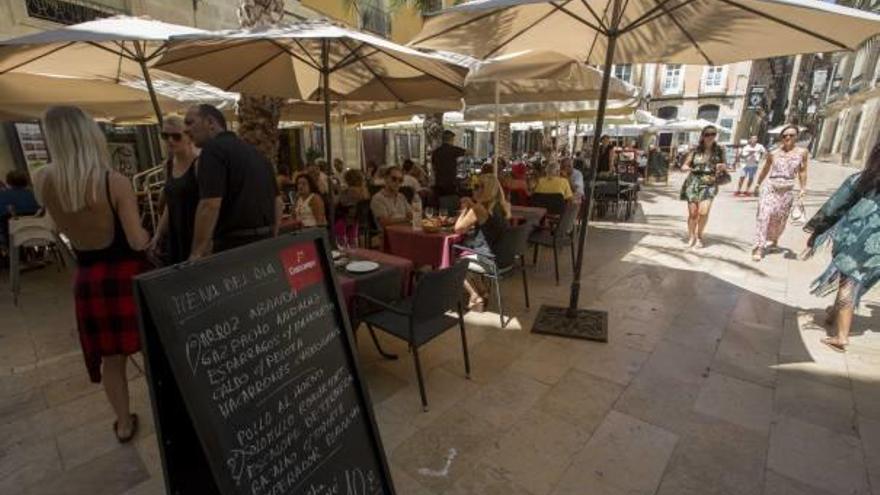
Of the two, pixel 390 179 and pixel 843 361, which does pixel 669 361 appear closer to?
pixel 843 361

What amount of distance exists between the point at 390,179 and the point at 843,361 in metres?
4.54

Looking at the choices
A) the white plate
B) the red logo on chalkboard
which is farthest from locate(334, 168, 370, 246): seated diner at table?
the red logo on chalkboard

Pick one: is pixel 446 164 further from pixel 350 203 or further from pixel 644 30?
pixel 644 30

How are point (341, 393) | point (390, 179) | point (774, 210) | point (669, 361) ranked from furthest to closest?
1. point (774, 210)
2. point (390, 179)
3. point (669, 361)
4. point (341, 393)

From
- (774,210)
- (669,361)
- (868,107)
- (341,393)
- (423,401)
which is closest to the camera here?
(341,393)

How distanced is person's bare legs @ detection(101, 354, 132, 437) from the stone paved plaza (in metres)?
0.11

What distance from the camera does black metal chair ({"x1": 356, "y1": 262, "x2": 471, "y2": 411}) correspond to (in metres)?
2.57

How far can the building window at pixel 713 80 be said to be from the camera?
2916cm

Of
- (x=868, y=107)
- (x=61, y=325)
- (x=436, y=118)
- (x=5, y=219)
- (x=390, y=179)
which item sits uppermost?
(x=868, y=107)

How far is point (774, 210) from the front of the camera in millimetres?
5793

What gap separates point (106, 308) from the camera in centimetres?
222

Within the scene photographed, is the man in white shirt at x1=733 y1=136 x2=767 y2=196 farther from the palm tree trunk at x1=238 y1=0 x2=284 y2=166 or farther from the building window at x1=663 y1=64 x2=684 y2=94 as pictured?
the building window at x1=663 y1=64 x2=684 y2=94

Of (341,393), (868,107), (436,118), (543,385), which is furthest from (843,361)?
(868,107)

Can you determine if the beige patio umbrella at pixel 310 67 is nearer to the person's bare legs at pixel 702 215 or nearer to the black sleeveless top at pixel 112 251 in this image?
the black sleeveless top at pixel 112 251
